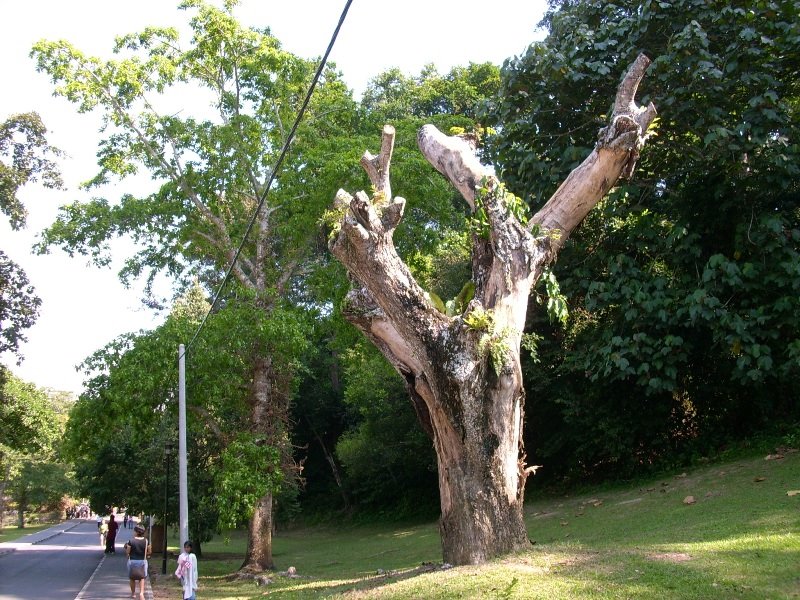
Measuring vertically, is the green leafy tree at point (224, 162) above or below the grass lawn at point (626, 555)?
above

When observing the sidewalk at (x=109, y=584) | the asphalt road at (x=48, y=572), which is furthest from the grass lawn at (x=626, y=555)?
the asphalt road at (x=48, y=572)

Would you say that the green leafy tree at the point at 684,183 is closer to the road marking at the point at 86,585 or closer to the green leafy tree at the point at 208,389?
the green leafy tree at the point at 208,389

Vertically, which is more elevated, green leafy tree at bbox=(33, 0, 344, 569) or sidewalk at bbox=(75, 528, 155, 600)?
green leafy tree at bbox=(33, 0, 344, 569)

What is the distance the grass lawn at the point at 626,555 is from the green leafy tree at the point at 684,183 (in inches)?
94.1

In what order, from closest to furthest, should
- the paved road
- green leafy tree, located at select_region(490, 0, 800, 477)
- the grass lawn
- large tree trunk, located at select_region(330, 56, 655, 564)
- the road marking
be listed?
the grass lawn < large tree trunk, located at select_region(330, 56, 655, 564) < green leafy tree, located at select_region(490, 0, 800, 477) < the road marking < the paved road

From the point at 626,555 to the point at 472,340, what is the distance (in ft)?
9.76

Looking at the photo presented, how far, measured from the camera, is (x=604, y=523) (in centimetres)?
1563

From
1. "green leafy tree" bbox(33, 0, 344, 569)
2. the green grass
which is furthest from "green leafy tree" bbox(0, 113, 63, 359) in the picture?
the green grass

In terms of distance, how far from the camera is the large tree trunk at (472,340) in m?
8.96

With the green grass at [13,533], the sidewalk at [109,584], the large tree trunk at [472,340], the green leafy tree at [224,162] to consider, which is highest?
the green leafy tree at [224,162]

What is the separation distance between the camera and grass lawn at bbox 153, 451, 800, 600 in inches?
286

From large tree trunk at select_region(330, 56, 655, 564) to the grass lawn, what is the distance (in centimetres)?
66

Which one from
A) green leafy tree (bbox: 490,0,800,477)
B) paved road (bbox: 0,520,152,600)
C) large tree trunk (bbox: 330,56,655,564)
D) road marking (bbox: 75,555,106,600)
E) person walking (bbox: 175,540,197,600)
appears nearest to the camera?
large tree trunk (bbox: 330,56,655,564)

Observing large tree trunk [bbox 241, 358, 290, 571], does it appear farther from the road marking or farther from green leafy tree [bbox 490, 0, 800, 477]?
green leafy tree [bbox 490, 0, 800, 477]
